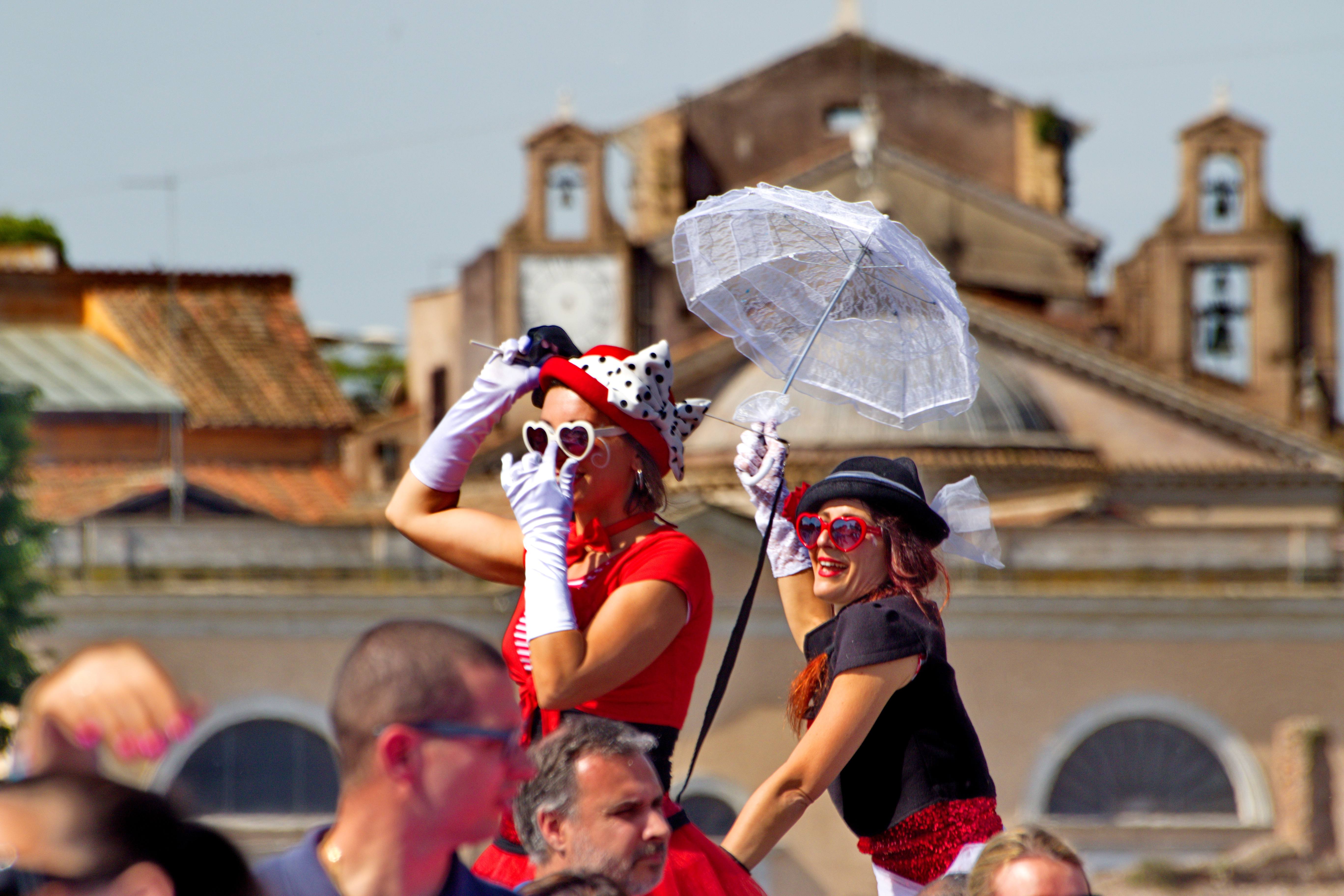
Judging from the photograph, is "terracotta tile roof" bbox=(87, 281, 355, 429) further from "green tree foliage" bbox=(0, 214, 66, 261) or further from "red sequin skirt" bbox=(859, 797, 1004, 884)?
"red sequin skirt" bbox=(859, 797, 1004, 884)

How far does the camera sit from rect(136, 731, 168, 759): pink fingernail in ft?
8.64

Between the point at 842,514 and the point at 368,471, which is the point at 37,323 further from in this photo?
the point at 842,514

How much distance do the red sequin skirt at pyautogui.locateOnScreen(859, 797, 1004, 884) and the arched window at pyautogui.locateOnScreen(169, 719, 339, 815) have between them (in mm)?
19121

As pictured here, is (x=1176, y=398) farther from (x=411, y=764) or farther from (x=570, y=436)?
(x=411, y=764)

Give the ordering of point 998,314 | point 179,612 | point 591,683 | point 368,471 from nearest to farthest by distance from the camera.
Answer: point 591,683, point 179,612, point 998,314, point 368,471

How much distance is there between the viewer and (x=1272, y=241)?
135 ft

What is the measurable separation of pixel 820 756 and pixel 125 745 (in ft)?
6.04

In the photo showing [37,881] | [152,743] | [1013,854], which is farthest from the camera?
[1013,854]

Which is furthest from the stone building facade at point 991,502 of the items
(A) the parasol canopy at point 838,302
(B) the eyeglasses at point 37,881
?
(B) the eyeglasses at point 37,881

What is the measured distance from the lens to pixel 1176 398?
36719mm

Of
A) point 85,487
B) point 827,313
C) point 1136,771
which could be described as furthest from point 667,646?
point 85,487

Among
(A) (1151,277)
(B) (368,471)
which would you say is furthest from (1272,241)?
(B) (368,471)

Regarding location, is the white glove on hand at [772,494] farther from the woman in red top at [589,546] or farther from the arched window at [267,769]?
the arched window at [267,769]

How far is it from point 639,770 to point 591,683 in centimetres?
39
